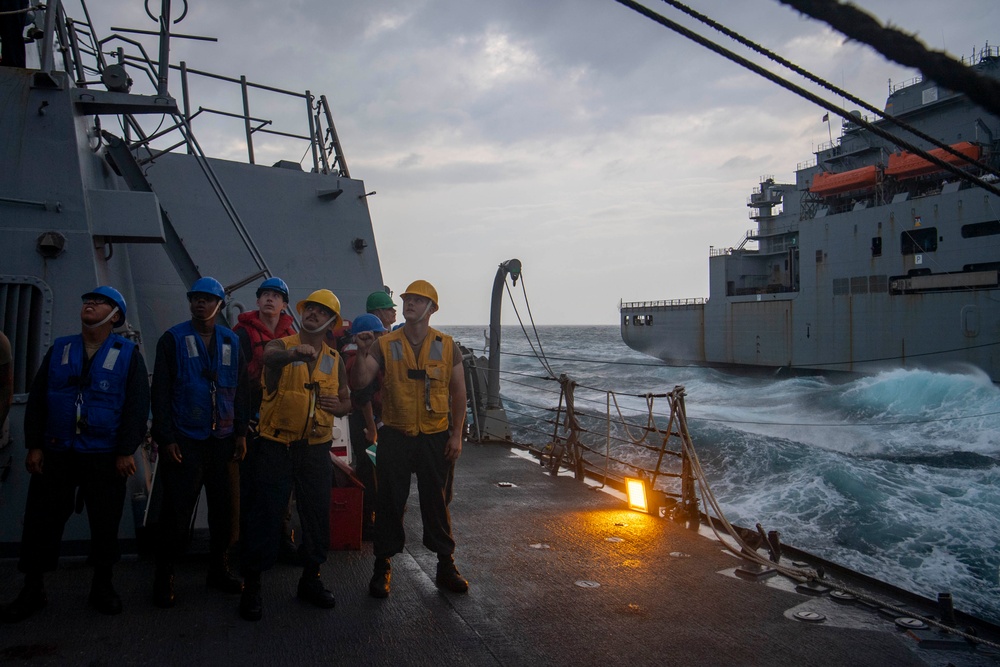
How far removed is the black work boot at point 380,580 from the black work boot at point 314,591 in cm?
22

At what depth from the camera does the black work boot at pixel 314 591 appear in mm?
3600

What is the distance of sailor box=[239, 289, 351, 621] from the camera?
11.4ft

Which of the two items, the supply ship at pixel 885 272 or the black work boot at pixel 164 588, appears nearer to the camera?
the black work boot at pixel 164 588

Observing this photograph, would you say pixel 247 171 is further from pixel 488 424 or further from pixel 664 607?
pixel 664 607

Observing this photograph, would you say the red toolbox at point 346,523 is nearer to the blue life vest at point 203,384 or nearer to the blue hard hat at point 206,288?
the blue life vest at point 203,384

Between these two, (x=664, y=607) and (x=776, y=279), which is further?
(x=776, y=279)

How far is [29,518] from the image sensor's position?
3.34 metres

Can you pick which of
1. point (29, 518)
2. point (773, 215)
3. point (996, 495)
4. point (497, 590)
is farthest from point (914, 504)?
point (773, 215)

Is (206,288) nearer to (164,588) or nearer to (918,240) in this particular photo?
(164,588)

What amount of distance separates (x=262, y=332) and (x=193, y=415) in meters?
0.78

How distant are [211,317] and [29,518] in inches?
50.2

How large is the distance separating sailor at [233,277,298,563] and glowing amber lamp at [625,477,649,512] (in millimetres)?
3030

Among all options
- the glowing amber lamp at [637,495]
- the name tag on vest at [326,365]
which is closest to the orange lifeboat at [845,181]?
the glowing amber lamp at [637,495]

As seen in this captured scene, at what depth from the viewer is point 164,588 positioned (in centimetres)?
351
